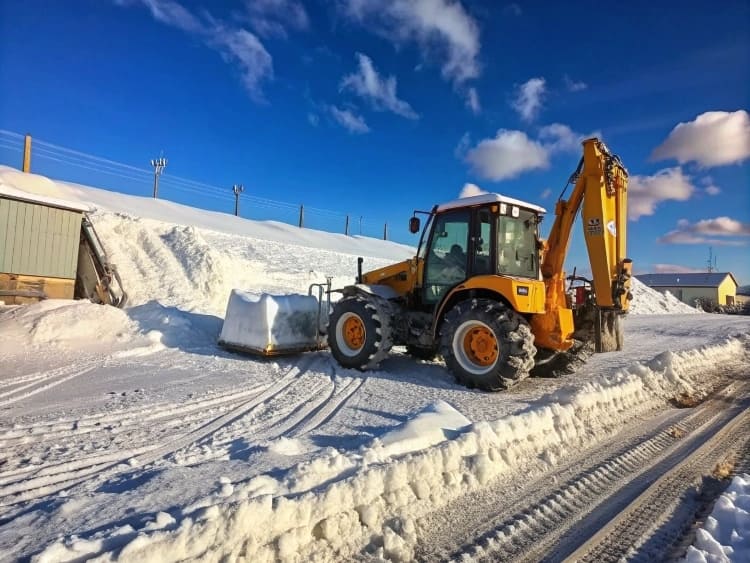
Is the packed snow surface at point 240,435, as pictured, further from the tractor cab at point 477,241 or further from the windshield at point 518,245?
the windshield at point 518,245

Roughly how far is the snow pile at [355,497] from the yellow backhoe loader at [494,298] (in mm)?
1808

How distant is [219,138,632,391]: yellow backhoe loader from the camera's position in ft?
21.1

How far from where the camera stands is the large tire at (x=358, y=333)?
731 cm

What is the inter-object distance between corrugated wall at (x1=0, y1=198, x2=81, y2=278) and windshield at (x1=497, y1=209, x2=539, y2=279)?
31.2ft

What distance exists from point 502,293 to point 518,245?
1156mm

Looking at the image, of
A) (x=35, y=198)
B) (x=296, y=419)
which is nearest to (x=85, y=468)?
(x=296, y=419)

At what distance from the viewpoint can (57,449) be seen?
379cm

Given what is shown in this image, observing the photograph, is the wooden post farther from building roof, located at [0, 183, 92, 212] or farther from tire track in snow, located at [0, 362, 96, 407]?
tire track in snow, located at [0, 362, 96, 407]

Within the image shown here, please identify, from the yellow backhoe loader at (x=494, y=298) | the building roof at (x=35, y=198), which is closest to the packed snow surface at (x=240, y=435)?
the yellow backhoe loader at (x=494, y=298)

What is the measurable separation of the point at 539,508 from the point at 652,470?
1375mm

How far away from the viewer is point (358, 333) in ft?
25.6

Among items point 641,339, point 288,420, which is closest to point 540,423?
point 288,420

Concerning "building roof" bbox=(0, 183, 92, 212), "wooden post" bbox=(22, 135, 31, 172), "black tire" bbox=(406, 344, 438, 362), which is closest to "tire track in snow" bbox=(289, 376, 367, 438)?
"black tire" bbox=(406, 344, 438, 362)

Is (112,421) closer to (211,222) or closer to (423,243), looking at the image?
(423,243)
